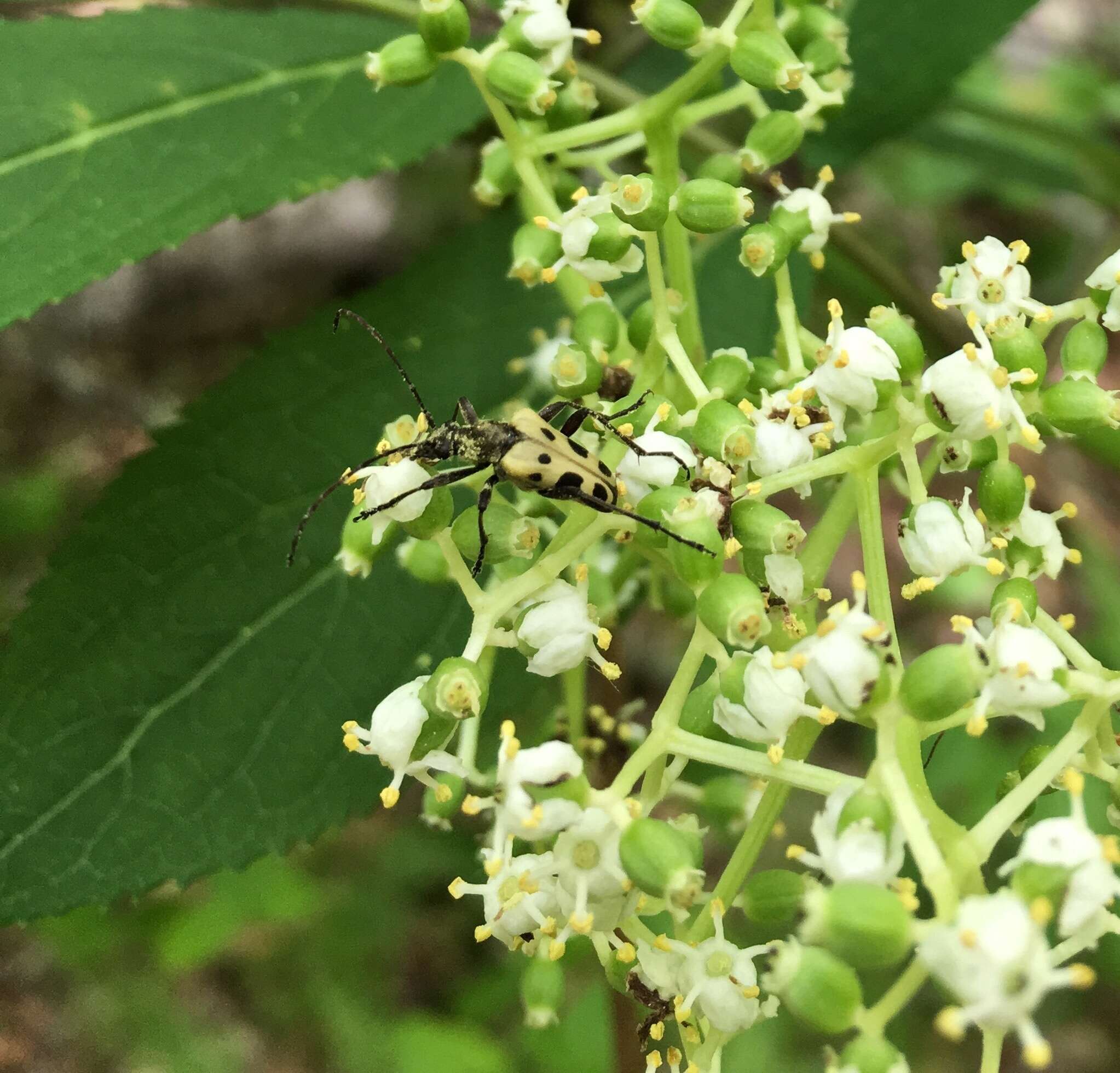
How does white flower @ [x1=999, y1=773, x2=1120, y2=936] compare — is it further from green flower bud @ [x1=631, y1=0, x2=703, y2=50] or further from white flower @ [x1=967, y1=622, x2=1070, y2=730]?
green flower bud @ [x1=631, y1=0, x2=703, y2=50]

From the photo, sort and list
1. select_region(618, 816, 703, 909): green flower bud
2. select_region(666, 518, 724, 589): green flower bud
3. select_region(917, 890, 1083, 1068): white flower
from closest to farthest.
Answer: select_region(917, 890, 1083, 1068): white flower, select_region(618, 816, 703, 909): green flower bud, select_region(666, 518, 724, 589): green flower bud

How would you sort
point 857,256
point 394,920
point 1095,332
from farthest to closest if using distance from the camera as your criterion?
point 394,920, point 857,256, point 1095,332

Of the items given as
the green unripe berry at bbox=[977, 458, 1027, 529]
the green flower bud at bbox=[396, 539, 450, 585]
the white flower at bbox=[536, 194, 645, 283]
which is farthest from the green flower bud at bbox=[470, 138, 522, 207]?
the green unripe berry at bbox=[977, 458, 1027, 529]

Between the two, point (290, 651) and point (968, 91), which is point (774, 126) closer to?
point (290, 651)

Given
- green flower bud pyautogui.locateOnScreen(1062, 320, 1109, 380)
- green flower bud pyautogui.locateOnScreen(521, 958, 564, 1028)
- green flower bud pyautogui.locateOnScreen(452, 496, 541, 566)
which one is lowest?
green flower bud pyautogui.locateOnScreen(521, 958, 564, 1028)

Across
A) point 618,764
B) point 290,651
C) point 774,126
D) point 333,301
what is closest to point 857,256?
point 774,126

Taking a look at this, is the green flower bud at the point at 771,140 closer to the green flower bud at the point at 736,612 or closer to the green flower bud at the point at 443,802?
the green flower bud at the point at 736,612
